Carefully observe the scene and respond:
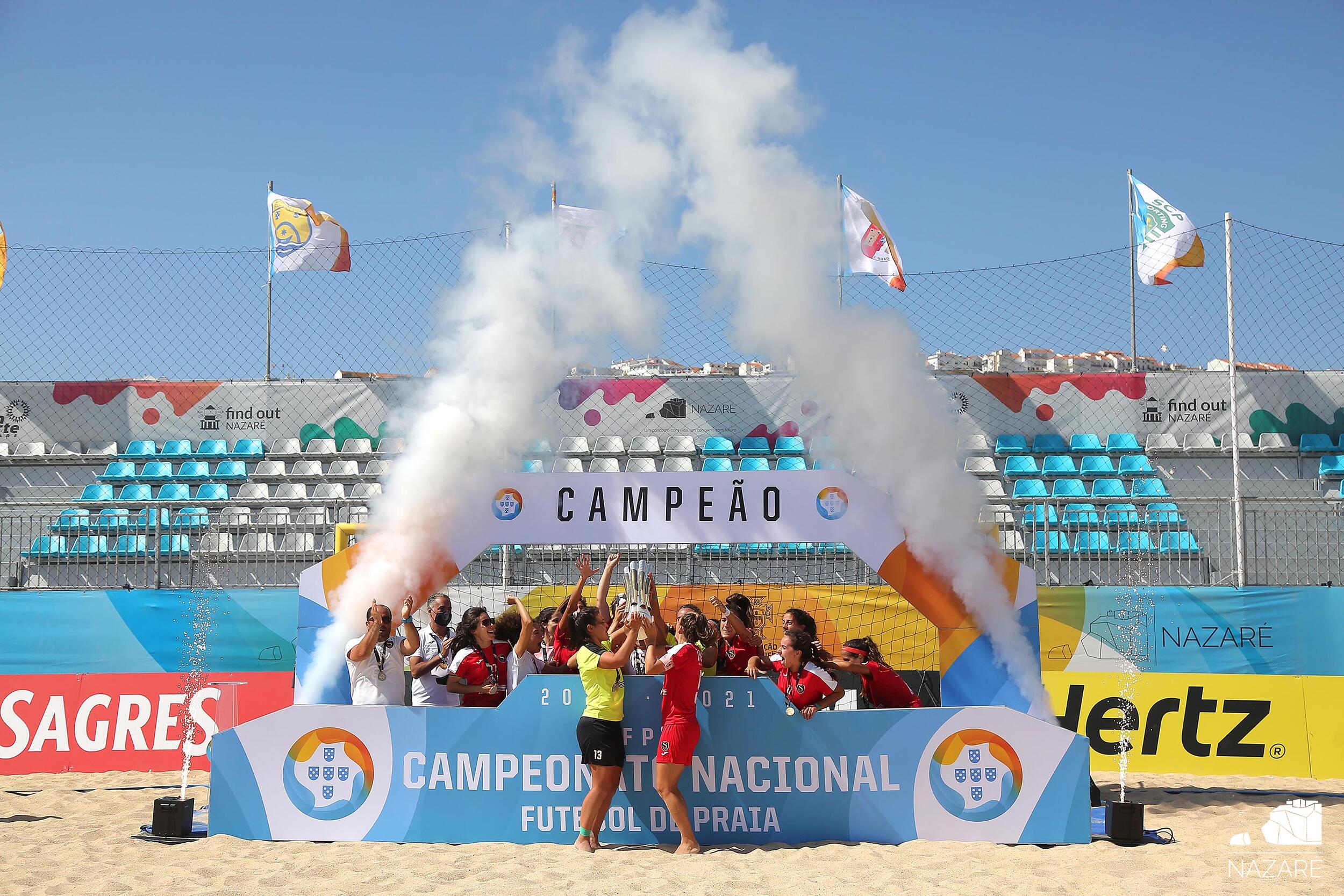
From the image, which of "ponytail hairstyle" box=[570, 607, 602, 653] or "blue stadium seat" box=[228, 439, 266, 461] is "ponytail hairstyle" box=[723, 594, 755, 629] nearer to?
"ponytail hairstyle" box=[570, 607, 602, 653]

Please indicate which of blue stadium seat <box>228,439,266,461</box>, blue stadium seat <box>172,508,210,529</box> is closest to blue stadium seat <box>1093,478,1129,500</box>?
blue stadium seat <box>172,508,210,529</box>

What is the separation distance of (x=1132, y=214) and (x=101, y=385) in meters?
15.2

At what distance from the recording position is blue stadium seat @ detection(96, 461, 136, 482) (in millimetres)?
14898

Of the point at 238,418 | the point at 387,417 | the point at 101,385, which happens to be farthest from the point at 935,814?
the point at 101,385

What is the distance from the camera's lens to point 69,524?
10578 millimetres

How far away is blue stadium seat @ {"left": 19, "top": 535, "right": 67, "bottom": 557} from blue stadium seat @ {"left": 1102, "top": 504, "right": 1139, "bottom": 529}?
959 cm

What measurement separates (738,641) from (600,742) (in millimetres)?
1546

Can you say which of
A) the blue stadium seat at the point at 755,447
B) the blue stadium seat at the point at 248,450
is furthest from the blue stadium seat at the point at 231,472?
the blue stadium seat at the point at 755,447

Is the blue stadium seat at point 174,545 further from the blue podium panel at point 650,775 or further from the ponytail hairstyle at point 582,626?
the ponytail hairstyle at point 582,626

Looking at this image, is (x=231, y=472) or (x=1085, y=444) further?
(x=1085, y=444)

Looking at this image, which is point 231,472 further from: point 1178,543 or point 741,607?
point 1178,543

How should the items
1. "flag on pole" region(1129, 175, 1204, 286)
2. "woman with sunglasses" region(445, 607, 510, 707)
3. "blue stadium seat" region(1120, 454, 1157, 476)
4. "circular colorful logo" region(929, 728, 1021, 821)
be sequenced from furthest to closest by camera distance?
"blue stadium seat" region(1120, 454, 1157, 476)
"flag on pole" region(1129, 175, 1204, 286)
"woman with sunglasses" region(445, 607, 510, 707)
"circular colorful logo" region(929, 728, 1021, 821)

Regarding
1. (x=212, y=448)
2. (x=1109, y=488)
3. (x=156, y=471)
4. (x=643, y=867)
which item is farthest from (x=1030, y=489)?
(x=156, y=471)

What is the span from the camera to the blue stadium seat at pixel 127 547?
404 inches
